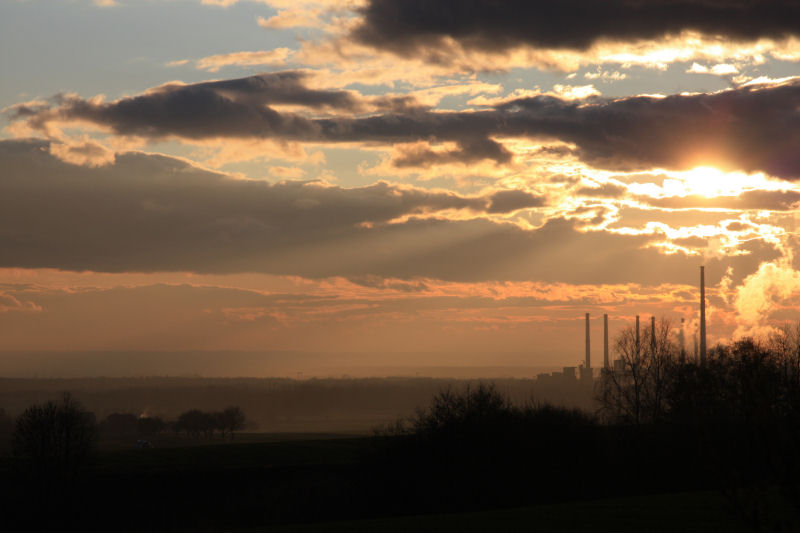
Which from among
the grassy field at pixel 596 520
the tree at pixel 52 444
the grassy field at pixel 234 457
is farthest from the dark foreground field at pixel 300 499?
the tree at pixel 52 444

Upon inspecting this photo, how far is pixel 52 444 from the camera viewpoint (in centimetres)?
10194

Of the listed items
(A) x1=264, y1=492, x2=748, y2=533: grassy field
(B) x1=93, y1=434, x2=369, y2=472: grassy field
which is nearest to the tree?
(B) x1=93, y1=434, x2=369, y2=472: grassy field

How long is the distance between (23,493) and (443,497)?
46775 mm

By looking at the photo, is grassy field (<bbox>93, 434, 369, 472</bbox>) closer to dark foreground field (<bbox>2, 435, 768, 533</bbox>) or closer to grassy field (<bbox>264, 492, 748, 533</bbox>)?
dark foreground field (<bbox>2, 435, 768, 533</bbox>)

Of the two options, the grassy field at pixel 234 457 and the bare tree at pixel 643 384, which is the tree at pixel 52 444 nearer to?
the grassy field at pixel 234 457

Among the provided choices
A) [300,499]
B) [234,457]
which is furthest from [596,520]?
[234,457]

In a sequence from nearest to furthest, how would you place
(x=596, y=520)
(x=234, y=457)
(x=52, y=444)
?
(x=596, y=520)
(x=52, y=444)
(x=234, y=457)

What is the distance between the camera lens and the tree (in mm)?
95875

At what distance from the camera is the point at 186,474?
98188 millimetres

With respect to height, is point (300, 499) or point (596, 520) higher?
point (596, 520)

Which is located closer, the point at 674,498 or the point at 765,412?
the point at 765,412

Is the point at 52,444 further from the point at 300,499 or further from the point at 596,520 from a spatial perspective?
the point at 596,520

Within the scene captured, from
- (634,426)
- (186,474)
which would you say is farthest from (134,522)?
(634,426)

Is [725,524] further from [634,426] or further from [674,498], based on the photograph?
[634,426]
